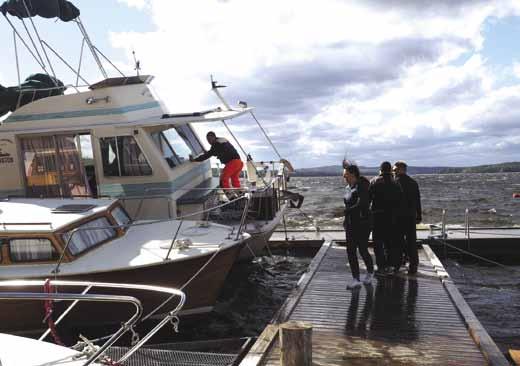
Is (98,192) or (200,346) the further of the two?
(98,192)

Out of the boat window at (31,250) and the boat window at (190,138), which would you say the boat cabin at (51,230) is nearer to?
the boat window at (31,250)

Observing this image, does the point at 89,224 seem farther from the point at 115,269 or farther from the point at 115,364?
the point at 115,364

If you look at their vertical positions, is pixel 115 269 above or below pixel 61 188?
below

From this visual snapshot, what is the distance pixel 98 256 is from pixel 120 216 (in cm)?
176

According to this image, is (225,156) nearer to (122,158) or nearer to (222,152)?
(222,152)

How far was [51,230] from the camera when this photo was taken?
8039mm

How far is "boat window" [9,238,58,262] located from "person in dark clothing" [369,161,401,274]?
5.28 m

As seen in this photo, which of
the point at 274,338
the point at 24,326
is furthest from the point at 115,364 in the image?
the point at 24,326

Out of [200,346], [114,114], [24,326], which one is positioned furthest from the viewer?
[114,114]

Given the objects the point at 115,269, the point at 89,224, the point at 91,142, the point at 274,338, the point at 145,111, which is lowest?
the point at 274,338

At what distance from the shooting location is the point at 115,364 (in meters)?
4.81

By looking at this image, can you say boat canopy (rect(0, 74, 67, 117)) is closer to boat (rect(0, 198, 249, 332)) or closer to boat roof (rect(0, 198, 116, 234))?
boat roof (rect(0, 198, 116, 234))

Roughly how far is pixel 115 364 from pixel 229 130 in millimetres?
7222

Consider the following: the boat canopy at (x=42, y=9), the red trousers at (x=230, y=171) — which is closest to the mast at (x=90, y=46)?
the boat canopy at (x=42, y=9)
